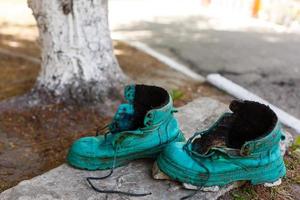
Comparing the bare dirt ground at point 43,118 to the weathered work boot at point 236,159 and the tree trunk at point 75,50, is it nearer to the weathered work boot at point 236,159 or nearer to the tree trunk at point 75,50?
the tree trunk at point 75,50

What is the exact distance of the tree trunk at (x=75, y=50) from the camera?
140 inches

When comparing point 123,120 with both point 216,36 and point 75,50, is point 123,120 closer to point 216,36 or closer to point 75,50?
point 75,50

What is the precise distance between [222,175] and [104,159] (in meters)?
0.63

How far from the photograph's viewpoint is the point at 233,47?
19.5ft

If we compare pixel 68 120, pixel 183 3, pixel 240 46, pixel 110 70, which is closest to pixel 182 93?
pixel 110 70

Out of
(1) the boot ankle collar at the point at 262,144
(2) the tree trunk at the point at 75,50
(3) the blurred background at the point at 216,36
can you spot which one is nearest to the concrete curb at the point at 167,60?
(3) the blurred background at the point at 216,36

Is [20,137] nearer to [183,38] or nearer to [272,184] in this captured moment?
[272,184]

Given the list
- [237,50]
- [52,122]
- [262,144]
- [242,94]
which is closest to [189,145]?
[262,144]

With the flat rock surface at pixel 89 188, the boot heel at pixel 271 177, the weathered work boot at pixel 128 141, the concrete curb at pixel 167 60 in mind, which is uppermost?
the weathered work boot at pixel 128 141

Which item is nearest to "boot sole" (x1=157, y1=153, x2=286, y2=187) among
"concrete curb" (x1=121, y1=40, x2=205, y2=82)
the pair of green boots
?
the pair of green boots

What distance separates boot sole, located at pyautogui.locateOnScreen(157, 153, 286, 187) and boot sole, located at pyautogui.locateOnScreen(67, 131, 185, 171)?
112 mm

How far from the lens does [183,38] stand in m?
6.37

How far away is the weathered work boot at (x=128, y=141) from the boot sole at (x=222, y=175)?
13 centimetres

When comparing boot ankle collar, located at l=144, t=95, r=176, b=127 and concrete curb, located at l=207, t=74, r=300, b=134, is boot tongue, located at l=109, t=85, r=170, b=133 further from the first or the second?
concrete curb, located at l=207, t=74, r=300, b=134
